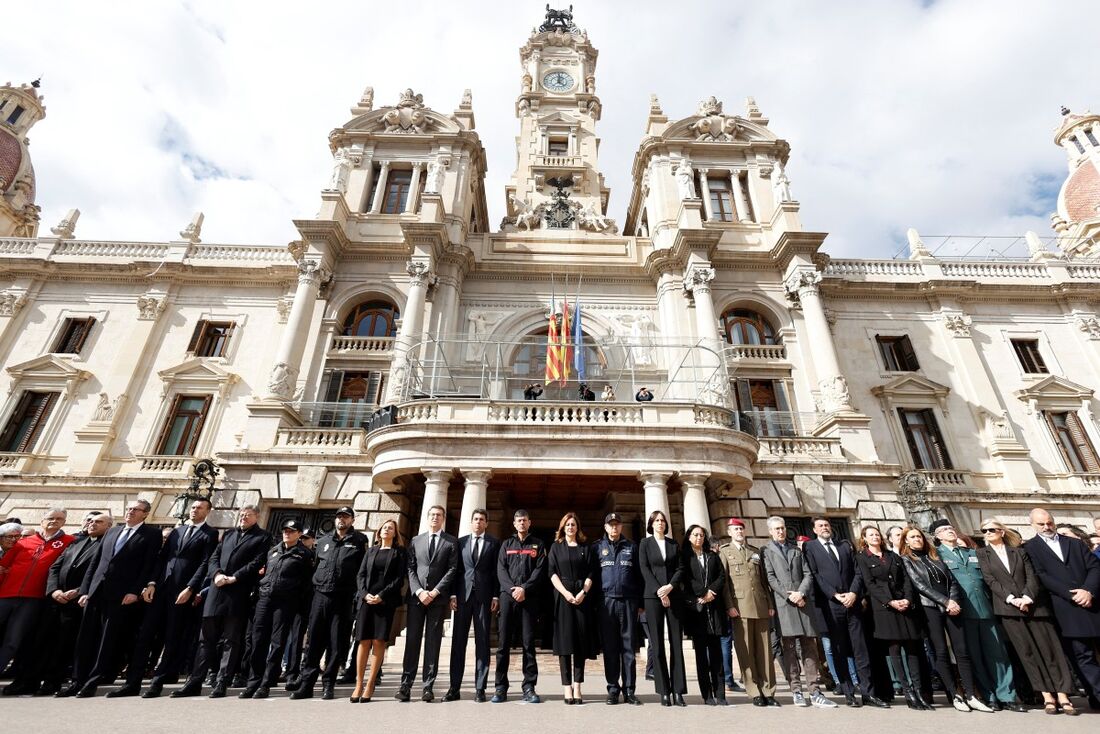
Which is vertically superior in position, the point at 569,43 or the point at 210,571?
the point at 569,43

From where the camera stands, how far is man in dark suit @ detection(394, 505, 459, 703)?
660 cm

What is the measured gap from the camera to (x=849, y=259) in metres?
23.3

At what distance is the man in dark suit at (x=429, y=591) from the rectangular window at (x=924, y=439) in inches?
726

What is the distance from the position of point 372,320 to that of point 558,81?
2250 centimetres

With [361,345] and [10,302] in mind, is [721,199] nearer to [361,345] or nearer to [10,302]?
[361,345]

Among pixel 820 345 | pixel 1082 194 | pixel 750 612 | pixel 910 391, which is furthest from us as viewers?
pixel 1082 194

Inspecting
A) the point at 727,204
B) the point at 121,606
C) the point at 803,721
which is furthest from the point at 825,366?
the point at 121,606

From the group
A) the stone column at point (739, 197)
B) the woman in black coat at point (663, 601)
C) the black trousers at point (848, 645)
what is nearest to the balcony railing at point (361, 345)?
the woman in black coat at point (663, 601)

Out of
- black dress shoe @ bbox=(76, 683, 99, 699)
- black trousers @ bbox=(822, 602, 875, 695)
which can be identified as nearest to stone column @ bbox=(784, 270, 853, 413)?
black trousers @ bbox=(822, 602, 875, 695)

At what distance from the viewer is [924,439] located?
769 inches

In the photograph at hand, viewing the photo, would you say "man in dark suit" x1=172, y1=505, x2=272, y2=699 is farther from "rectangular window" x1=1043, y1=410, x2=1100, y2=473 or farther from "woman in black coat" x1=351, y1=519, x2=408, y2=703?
"rectangular window" x1=1043, y1=410, x2=1100, y2=473

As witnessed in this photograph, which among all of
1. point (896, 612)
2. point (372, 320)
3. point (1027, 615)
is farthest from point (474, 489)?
point (372, 320)

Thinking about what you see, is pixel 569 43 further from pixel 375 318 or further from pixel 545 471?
pixel 545 471

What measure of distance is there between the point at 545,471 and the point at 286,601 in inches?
281
